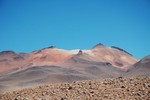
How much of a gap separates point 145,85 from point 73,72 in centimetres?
18308

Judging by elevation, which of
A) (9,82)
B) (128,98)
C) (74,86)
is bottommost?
(128,98)

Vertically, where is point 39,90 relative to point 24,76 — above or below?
below

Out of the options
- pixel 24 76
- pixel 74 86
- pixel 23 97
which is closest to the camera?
pixel 23 97

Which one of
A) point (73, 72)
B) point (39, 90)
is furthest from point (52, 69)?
point (39, 90)

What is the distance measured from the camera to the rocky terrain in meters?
13.0

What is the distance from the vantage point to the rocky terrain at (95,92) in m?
13.0

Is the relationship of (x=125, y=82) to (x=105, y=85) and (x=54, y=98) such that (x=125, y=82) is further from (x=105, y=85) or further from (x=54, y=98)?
(x=54, y=98)

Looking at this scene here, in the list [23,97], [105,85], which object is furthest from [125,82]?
[23,97]

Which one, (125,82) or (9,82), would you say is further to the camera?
(9,82)

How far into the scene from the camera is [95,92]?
1362cm

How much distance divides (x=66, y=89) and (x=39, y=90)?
4.60 feet

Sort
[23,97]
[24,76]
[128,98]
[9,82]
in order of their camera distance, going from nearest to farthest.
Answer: [128,98] < [23,97] < [9,82] < [24,76]

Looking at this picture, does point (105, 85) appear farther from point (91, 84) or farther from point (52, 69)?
point (52, 69)

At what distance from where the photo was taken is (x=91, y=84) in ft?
50.0
